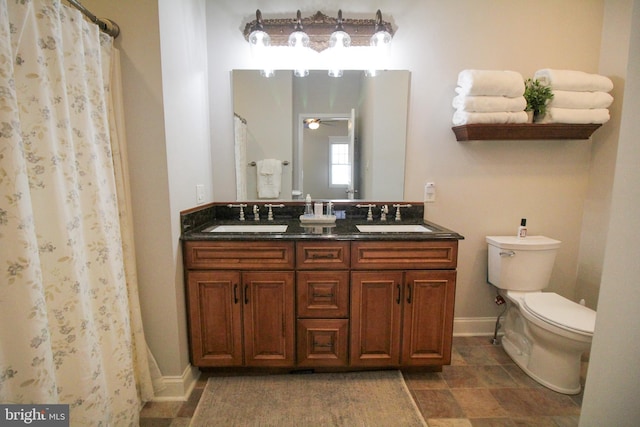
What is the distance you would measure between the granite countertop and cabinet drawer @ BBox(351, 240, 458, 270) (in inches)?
Result: 1.8

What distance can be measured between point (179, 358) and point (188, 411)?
28 cm

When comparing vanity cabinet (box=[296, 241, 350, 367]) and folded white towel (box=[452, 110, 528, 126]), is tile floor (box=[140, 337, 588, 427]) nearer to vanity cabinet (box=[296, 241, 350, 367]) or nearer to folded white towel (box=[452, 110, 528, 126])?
vanity cabinet (box=[296, 241, 350, 367])

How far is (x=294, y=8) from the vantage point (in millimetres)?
2039

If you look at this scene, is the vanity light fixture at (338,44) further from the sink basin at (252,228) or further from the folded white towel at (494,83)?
the sink basin at (252,228)

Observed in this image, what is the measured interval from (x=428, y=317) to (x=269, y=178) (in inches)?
58.5

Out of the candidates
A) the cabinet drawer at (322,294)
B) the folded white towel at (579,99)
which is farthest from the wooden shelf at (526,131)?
the cabinet drawer at (322,294)

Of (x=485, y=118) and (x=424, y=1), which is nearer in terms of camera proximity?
(x=485, y=118)

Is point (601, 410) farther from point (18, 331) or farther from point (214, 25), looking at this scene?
point (214, 25)

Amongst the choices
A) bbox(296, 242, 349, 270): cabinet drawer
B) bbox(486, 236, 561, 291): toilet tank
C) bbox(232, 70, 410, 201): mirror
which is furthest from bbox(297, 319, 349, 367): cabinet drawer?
bbox(486, 236, 561, 291): toilet tank

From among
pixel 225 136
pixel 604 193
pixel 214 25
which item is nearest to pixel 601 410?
pixel 604 193

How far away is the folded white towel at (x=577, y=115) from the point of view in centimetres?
190

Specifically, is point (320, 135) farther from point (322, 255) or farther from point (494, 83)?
point (494, 83)

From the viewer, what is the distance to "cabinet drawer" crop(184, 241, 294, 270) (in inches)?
64.2

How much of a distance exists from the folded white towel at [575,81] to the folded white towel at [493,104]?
0.22 m
